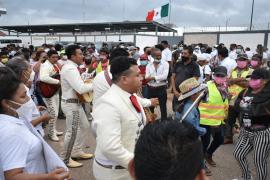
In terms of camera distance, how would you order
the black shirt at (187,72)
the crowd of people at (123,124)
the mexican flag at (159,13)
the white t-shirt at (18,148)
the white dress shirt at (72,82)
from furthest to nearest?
1. the mexican flag at (159,13)
2. the black shirt at (187,72)
3. the white dress shirt at (72,82)
4. the white t-shirt at (18,148)
5. the crowd of people at (123,124)

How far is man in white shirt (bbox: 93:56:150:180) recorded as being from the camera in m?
2.36

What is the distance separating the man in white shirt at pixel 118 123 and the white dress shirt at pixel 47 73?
3.66 m

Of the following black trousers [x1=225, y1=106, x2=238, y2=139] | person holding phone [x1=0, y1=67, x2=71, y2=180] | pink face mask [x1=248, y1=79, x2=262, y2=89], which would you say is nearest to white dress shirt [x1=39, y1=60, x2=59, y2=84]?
black trousers [x1=225, y1=106, x2=238, y2=139]

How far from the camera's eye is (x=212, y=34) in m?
23.7

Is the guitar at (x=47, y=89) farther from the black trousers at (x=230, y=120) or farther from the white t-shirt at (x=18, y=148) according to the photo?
the white t-shirt at (x=18, y=148)

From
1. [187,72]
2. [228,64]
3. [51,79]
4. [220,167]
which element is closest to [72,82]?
[51,79]

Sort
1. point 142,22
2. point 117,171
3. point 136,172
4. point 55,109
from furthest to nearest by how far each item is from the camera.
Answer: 1. point 142,22
2. point 55,109
3. point 117,171
4. point 136,172

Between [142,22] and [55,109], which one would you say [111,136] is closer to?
[55,109]

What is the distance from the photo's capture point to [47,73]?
614cm

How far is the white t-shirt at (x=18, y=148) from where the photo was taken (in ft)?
6.11

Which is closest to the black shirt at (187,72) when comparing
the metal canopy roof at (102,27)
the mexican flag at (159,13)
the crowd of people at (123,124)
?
the crowd of people at (123,124)

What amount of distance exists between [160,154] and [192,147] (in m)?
0.13

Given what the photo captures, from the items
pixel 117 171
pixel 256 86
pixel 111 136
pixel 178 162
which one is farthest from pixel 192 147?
pixel 256 86

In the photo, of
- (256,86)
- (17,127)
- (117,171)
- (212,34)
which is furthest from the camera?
(212,34)
